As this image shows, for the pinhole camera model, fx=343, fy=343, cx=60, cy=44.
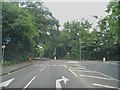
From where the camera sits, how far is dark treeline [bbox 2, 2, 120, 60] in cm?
5331

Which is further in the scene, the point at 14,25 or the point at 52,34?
the point at 52,34

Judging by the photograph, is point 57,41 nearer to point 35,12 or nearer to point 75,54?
point 75,54

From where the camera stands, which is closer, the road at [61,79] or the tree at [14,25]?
the road at [61,79]

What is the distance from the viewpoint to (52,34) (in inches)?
4038

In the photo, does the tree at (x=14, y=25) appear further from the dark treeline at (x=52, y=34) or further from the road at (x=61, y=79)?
the road at (x=61, y=79)

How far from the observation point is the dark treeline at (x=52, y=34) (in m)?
53.3

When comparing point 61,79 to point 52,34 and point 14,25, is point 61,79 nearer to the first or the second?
point 14,25

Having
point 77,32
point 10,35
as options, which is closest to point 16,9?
point 10,35

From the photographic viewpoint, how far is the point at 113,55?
87.9m

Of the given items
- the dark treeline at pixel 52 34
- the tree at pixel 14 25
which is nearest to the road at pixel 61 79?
the dark treeline at pixel 52 34

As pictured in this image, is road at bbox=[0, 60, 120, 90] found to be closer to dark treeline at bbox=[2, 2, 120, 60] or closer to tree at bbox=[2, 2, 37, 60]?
dark treeline at bbox=[2, 2, 120, 60]

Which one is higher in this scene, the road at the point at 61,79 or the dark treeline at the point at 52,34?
the dark treeline at the point at 52,34

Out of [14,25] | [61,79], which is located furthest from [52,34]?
[61,79]

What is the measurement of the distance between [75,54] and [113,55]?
15.0 m
